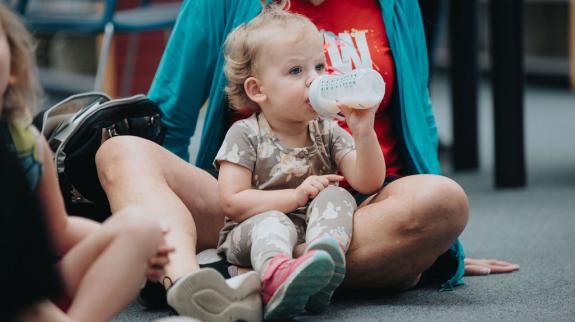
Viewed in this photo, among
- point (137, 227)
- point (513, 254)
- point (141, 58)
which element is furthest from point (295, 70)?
point (141, 58)

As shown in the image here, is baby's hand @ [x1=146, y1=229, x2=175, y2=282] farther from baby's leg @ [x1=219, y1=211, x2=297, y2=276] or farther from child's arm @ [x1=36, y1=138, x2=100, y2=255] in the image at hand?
baby's leg @ [x1=219, y1=211, x2=297, y2=276]

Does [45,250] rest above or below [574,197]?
above

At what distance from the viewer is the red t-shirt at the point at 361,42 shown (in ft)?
6.05

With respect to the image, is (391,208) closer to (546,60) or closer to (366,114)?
(366,114)

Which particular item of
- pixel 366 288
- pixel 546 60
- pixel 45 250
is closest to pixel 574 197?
pixel 366 288

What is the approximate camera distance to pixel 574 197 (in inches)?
113

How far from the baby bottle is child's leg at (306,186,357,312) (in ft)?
0.49

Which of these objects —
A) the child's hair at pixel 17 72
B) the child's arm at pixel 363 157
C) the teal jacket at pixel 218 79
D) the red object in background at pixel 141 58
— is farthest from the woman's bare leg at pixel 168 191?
the red object in background at pixel 141 58

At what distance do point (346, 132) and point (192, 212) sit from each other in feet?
0.99

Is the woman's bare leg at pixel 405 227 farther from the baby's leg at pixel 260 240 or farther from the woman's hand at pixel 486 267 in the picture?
the woman's hand at pixel 486 267

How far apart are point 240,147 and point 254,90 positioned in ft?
0.36

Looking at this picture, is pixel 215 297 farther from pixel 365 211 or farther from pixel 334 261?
pixel 365 211

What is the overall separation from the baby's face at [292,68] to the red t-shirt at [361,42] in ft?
0.50

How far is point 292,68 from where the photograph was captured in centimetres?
168
